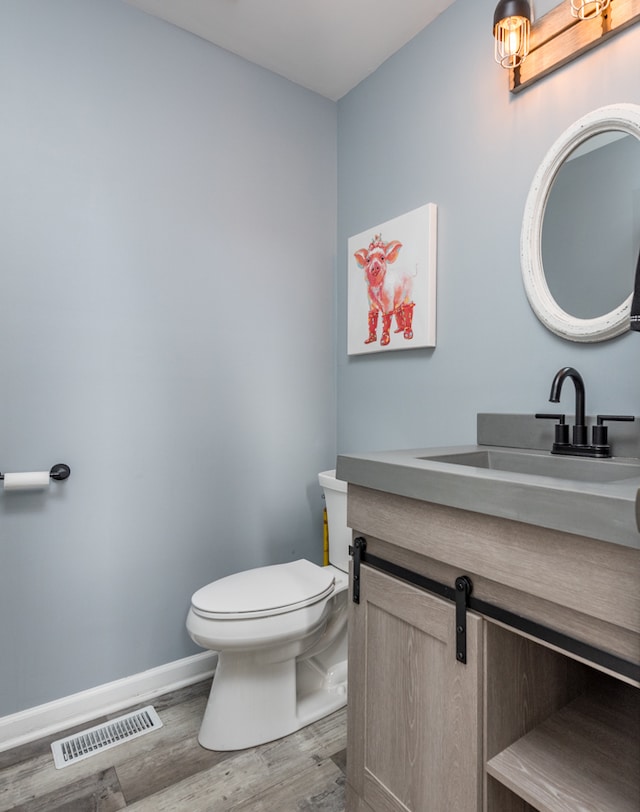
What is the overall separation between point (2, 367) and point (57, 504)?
472 millimetres

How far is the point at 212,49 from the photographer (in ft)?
6.07

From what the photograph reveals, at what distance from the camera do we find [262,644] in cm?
138

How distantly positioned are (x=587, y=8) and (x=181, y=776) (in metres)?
2.32

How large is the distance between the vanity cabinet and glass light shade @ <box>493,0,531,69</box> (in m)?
1.30

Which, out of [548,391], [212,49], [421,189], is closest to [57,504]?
[548,391]

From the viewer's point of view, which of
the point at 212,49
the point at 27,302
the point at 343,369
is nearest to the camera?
the point at 27,302

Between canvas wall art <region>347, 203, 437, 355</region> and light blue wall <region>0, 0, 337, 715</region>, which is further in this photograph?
canvas wall art <region>347, 203, 437, 355</region>

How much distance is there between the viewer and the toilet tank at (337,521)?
1.75 meters

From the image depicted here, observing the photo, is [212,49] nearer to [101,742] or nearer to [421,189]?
[421,189]

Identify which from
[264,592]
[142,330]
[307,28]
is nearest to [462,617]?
[264,592]

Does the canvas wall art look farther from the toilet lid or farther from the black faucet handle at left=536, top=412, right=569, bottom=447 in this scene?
the toilet lid

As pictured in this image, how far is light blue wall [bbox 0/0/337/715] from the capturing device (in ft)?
4.94

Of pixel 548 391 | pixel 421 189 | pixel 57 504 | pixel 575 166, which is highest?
pixel 421 189

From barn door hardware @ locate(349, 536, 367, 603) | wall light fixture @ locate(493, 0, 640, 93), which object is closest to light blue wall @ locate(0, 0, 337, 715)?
barn door hardware @ locate(349, 536, 367, 603)
